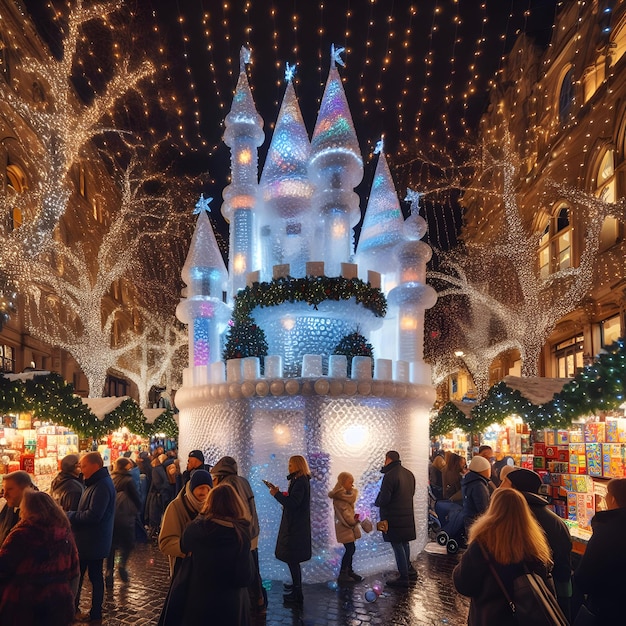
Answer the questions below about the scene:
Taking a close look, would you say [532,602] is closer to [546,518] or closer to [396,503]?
[546,518]

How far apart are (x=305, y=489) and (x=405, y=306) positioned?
4745 mm

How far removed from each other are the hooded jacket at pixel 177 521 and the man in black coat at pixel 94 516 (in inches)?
61.3

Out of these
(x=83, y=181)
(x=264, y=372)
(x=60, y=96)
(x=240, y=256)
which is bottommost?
(x=264, y=372)

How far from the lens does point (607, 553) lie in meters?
3.48

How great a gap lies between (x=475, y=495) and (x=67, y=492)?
16.2 feet

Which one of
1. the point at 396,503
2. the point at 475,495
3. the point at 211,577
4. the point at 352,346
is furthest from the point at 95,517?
the point at 352,346

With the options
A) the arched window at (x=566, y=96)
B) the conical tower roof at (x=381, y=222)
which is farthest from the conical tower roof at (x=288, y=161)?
the arched window at (x=566, y=96)

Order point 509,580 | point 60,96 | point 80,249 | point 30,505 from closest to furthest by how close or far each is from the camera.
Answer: point 509,580
point 30,505
point 60,96
point 80,249

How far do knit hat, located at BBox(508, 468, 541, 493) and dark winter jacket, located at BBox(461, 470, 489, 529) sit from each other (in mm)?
3457

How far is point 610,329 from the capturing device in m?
18.9

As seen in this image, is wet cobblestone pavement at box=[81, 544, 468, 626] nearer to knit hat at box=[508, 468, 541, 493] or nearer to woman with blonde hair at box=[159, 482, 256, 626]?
knit hat at box=[508, 468, 541, 493]

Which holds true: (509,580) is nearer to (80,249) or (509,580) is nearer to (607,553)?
(607,553)

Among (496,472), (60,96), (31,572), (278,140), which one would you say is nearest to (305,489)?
(31,572)

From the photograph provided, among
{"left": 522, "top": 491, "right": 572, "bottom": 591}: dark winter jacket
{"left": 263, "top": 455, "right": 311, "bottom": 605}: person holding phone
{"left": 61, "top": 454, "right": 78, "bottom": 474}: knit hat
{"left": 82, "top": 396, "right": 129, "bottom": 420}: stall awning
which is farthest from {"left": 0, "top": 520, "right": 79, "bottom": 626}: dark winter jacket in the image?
{"left": 82, "top": 396, "right": 129, "bottom": 420}: stall awning
